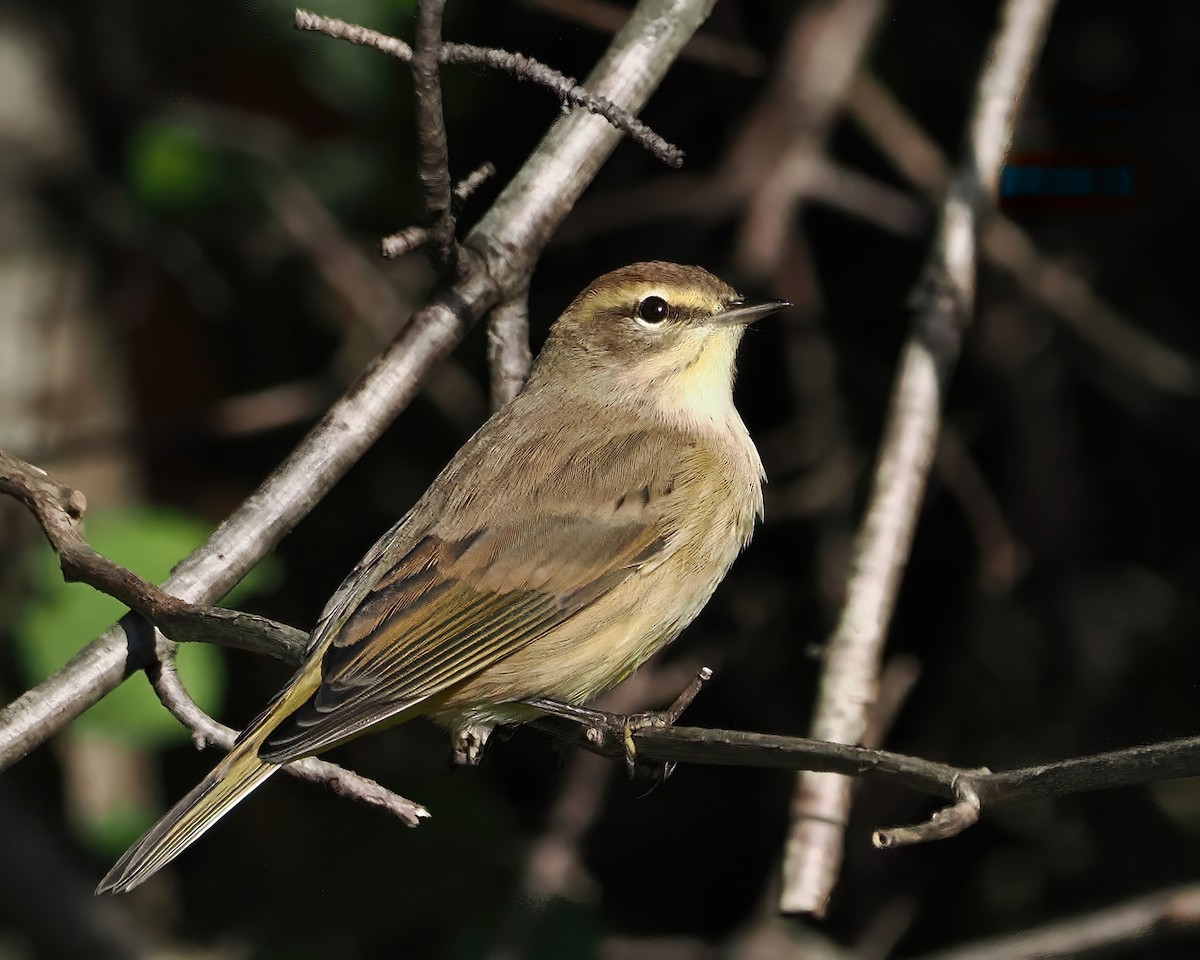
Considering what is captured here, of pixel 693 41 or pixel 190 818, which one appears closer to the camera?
pixel 190 818

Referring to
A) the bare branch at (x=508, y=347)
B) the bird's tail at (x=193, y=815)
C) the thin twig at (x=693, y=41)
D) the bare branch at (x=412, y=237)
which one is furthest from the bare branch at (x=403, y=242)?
the thin twig at (x=693, y=41)

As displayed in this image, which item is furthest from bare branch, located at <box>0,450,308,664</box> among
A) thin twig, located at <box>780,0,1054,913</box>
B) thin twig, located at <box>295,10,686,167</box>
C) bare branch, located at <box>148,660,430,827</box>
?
thin twig, located at <box>780,0,1054,913</box>

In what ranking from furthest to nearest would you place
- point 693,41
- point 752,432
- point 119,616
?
point 752,432 → point 693,41 → point 119,616

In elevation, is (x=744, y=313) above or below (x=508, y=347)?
above

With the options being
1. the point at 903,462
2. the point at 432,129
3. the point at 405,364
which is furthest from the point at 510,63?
the point at 903,462

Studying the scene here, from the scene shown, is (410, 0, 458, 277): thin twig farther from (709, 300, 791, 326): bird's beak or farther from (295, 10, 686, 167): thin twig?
(709, 300, 791, 326): bird's beak

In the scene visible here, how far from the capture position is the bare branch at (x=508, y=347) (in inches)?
152

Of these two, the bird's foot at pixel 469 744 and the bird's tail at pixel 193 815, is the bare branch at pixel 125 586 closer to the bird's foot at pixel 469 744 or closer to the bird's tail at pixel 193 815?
the bird's tail at pixel 193 815

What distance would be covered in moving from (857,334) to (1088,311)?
3.12 feet

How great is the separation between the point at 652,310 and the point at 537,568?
0.99 meters

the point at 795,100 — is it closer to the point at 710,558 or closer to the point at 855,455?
the point at 855,455

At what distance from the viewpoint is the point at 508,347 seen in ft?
13.2

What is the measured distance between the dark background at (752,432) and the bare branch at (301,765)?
1.68 metres

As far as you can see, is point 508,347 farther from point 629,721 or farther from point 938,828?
point 938,828
